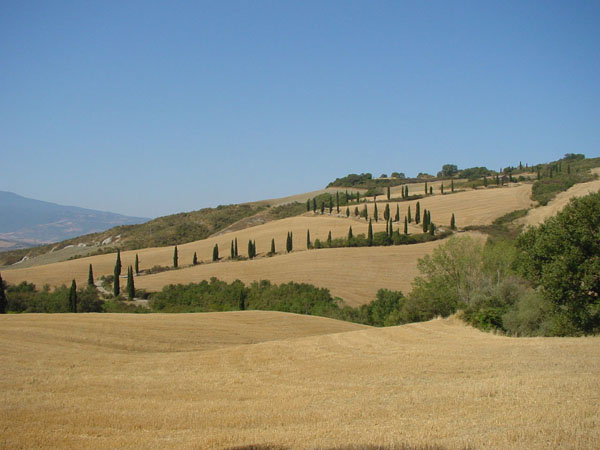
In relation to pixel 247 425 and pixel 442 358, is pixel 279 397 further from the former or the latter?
pixel 442 358

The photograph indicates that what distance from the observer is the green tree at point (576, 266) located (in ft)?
90.3

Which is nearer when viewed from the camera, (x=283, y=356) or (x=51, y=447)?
(x=51, y=447)

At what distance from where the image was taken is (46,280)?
275 feet

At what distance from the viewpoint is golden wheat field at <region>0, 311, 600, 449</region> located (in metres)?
10.9

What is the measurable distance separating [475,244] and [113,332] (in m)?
32.5

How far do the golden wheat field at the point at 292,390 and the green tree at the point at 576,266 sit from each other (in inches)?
182

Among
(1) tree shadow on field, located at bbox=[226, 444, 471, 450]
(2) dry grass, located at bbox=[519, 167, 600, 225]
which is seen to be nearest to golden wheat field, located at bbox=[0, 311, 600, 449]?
(1) tree shadow on field, located at bbox=[226, 444, 471, 450]

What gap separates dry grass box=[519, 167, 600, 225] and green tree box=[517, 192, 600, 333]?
61415mm

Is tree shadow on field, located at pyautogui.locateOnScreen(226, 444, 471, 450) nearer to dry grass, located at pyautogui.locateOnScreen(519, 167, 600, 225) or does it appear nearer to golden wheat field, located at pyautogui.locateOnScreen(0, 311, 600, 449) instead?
golden wheat field, located at pyautogui.locateOnScreen(0, 311, 600, 449)

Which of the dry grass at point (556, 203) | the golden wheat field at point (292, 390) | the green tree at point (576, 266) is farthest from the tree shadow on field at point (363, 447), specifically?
the dry grass at point (556, 203)

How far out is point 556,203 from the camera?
106750mm

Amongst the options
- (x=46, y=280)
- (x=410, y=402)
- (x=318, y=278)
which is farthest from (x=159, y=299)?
(x=410, y=402)

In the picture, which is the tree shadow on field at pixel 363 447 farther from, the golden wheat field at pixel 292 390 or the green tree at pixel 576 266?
the green tree at pixel 576 266

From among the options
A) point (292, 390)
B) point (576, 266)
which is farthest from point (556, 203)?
point (292, 390)
